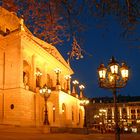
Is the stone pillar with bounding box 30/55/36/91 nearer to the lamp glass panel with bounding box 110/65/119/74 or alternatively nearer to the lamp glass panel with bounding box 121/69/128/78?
the lamp glass panel with bounding box 110/65/119/74

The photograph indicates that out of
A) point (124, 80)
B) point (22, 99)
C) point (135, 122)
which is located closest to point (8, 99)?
point (22, 99)

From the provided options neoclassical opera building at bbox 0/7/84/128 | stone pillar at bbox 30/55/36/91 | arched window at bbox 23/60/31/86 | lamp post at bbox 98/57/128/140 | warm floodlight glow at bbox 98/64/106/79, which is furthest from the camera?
stone pillar at bbox 30/55/36/91

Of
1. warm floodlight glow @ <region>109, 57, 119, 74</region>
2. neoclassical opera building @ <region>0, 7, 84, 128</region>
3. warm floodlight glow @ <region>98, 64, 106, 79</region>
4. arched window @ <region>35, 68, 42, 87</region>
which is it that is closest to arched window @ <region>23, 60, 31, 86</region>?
neoclassical opera building @ <region>0, 7, 84, 128</region>

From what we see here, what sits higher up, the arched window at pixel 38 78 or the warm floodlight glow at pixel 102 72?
the arched window at pixel 38 78

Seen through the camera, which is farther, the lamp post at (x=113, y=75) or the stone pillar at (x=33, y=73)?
the stone pillar at (x=33, y=73)

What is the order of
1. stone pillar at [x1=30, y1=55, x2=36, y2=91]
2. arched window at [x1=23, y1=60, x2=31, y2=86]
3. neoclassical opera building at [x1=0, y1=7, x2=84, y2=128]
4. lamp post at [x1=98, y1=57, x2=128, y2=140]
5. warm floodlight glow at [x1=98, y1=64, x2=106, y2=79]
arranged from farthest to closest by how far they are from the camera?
stone pillar at [x1=30, y1=55, x2=36, y2=91] → arched window at [x1=23, y1=60, x2=31, y2=86] → neoclassical opera building at [x1=0, y1=7, x2=84, y2=128] → warm floodlight glow at [x1=98, y1=64, x2=106, y2=79] → lamp post at [x1=98, y1=57, x2=128, y2=140]

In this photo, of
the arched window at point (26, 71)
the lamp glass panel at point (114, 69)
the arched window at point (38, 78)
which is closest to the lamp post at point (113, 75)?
the lamp glass panel at point (114, 69)

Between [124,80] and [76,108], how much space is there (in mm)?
36568

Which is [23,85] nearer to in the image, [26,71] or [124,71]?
[26,71]

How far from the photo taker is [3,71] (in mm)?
Answer: 40594

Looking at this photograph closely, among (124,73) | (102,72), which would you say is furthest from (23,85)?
(124,73)

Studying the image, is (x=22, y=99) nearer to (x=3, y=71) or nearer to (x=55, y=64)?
(x=3, y=71)

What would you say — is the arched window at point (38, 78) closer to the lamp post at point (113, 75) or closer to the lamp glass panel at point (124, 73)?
the lamp post at point (113, 75)

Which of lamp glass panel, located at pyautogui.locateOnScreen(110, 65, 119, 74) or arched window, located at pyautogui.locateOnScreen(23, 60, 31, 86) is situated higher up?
arched window, located at pyautogui.locateOnScreen(23, 60, 31, 86)
